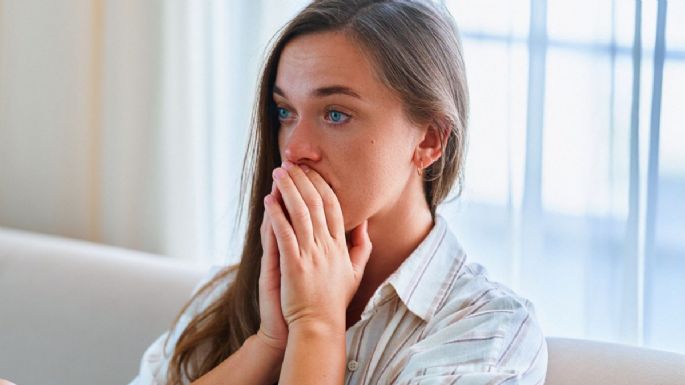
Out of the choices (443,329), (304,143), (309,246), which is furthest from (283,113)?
(443,329)

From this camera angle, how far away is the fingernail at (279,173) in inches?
56.9

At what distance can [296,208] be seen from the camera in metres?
1.43

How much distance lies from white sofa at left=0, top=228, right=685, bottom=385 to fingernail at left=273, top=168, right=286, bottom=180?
1.96ft

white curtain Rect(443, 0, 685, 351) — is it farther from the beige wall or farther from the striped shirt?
the beige wall

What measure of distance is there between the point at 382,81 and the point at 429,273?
10.4 inches

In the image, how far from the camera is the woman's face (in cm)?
143

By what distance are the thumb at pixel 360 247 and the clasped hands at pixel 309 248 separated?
31 mm

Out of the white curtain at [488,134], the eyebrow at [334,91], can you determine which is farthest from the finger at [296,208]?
the white curtain at [488,134]

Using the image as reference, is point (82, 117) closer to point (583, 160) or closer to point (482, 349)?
point (583, 160)

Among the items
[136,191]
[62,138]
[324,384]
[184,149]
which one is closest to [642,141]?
[324,384]

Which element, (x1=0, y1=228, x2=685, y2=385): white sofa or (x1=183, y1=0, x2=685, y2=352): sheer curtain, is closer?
(x1=183, y1=0, x2=685, y2=352): sheer curtain

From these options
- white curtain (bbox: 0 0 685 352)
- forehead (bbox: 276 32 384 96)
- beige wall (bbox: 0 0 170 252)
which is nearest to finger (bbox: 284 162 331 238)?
forehead (bbox: 276 32 384 96)

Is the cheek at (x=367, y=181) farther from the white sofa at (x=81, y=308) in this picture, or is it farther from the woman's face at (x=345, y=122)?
the white sofa at (x=81, y=308)

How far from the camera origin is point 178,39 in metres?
2.27
